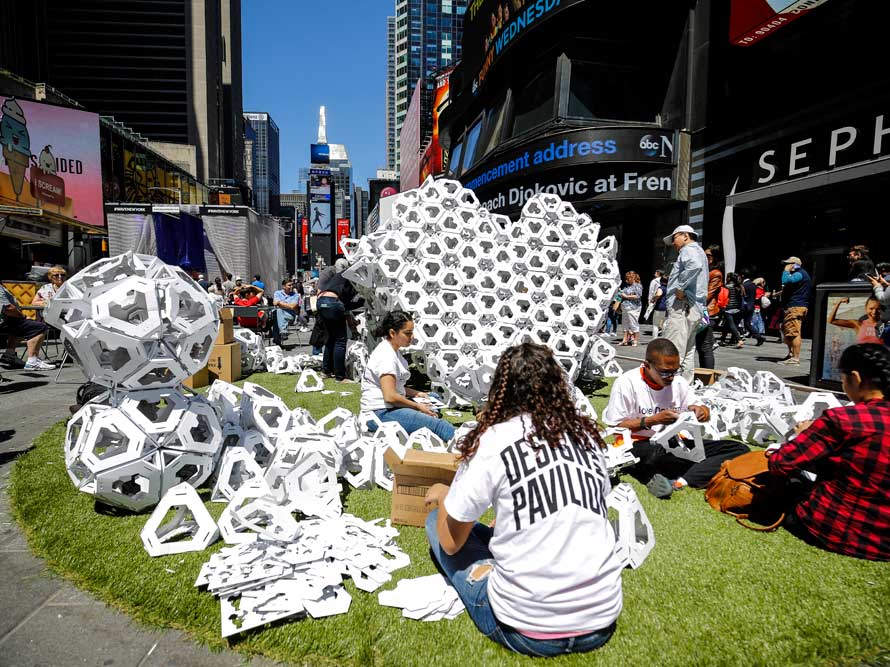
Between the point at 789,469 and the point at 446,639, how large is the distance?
1.97 metres

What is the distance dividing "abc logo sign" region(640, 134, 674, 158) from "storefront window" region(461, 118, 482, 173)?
8.05m

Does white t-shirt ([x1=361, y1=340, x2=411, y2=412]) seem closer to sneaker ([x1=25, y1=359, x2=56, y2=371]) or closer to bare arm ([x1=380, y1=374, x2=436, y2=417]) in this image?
bare arm ([x1=380, y1=374, x2=436, y2=417])

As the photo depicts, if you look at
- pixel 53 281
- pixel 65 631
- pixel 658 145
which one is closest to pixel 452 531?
pixel 65 631

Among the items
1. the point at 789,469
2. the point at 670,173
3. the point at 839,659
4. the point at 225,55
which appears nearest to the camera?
the point at 839,659

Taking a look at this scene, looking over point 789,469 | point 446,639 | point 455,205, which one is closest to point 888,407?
point 789,469

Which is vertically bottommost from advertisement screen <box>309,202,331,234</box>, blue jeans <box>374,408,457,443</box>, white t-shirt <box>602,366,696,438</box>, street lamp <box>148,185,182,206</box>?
blue jeans <box>374,408,457,443</box>

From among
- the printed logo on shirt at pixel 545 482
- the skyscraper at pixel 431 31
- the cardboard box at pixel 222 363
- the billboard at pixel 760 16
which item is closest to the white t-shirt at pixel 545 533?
the printed logo on shirt at pixel 545 482

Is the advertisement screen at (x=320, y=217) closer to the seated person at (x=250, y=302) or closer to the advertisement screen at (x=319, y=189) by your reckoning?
the advertisement screen at (x=319, y=189)

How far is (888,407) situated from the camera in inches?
94.0

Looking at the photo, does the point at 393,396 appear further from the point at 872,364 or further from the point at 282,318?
the point at 282,318

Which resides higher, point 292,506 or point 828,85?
point 828,85

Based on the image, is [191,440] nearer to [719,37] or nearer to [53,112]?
[719,37]

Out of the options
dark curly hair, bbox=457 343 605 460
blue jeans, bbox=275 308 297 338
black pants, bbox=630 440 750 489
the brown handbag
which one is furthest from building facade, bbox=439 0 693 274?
dark curly hair, bbox=457 343 605 460

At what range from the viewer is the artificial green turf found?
1.92 m
